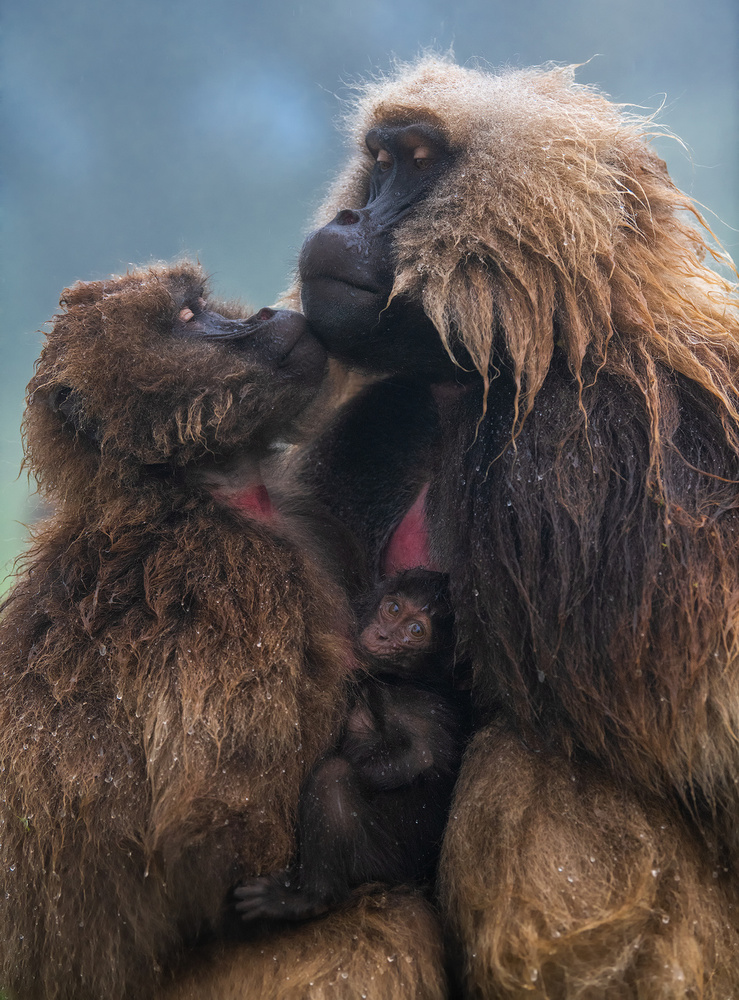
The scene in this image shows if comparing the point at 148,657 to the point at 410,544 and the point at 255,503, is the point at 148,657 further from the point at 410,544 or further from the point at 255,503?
the point at 410,544

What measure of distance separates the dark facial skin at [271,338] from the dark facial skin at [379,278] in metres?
0.05

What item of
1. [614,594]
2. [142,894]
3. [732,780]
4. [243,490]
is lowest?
[142,894]

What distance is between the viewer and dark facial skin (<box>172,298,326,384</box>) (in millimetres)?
2232

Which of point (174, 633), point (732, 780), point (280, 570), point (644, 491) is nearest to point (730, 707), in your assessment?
point (732, 780)

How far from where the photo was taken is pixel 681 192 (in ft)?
7.08

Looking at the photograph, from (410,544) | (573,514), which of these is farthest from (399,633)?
(573,514)

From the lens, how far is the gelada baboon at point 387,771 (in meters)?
1.89

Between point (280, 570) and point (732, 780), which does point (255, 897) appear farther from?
point (732, 780)

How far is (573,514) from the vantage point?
1801mm

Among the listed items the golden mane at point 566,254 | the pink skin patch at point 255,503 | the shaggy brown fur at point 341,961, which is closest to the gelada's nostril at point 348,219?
the golden mane at point 566,254

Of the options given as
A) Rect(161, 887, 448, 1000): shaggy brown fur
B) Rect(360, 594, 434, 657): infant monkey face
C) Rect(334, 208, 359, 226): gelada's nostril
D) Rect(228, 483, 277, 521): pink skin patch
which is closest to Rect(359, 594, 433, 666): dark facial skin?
Rect(360, 594, 434, 657): infant monkey face

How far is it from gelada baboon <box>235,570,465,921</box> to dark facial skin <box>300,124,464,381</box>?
561 mm

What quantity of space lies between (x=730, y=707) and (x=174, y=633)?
1.15m

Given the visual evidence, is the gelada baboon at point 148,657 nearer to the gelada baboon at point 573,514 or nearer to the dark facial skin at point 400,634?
the dark facial skin at point 400,634
